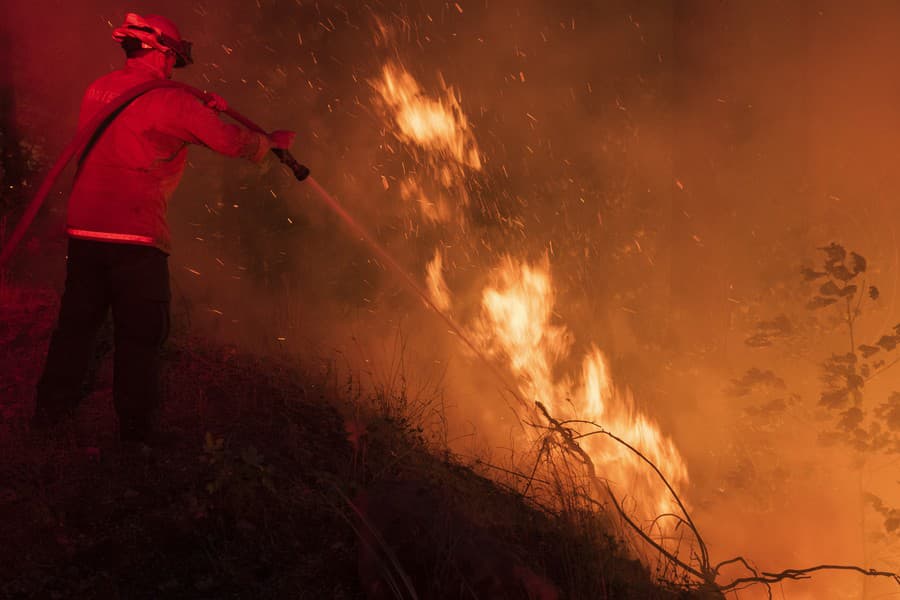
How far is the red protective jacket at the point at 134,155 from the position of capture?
3.66 m

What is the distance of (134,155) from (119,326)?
31.3 inches

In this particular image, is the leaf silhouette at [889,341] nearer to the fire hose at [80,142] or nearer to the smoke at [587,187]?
the smoke at [587,187]

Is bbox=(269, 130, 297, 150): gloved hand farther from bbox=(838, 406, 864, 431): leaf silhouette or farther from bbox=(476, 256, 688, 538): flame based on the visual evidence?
bbox=(838, 406, 864, 431): leaf silhouette

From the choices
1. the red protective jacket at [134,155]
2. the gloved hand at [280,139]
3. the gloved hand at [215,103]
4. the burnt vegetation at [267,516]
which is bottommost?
the burnt vegetation at [267,516]

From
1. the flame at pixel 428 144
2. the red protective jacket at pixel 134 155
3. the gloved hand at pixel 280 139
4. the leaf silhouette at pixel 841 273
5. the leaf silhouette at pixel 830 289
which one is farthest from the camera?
the flame at pixel 428 144

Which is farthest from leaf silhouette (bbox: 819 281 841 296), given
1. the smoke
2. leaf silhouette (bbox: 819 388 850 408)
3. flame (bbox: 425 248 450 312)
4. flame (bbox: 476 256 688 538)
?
flame (bbox: 425 248 450 312)

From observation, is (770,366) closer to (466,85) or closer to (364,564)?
(466,85)

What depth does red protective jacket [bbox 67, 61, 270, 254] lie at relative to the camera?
144 inches

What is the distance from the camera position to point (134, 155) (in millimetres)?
3688

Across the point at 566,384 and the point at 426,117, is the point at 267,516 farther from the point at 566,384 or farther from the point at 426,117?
the point at 566,384

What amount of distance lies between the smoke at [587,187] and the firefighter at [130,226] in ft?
5.69

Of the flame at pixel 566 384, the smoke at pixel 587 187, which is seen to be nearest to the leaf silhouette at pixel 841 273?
the smoke at pixel 587 187

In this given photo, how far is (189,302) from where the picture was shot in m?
6.29

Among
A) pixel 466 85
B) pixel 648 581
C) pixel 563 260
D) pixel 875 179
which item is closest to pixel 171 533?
pixel 648 581
